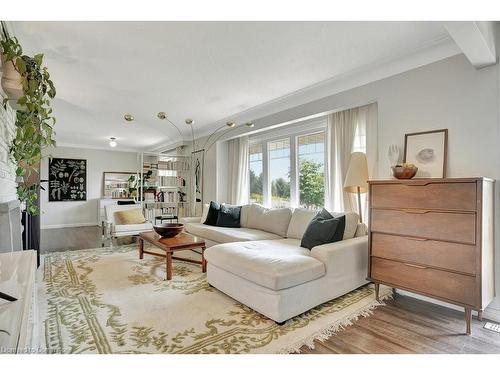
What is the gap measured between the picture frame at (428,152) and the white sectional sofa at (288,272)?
0.84 m

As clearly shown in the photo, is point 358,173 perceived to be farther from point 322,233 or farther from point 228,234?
point 228,234

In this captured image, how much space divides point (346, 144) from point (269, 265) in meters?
2.19

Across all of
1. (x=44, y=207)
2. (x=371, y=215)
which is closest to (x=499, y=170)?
(x=371, y=215)

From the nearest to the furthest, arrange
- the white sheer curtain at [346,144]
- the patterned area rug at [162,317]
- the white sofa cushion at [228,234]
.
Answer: the patterned area rug at [162,317] → the white sheer curtain at [346,144] → the white sofa cushion at [228,234]

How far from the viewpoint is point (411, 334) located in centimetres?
201

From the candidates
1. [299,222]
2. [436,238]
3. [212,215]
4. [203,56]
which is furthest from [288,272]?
[212,215]

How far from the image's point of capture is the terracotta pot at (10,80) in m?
1.73

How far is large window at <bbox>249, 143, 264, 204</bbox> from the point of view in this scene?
5.26 metres

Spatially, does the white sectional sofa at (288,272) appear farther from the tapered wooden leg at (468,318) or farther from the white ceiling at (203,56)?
the white ceiling at (203,56)

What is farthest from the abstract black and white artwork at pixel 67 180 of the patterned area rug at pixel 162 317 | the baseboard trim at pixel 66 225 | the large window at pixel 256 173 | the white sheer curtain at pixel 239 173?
the large window at pixel 256 173

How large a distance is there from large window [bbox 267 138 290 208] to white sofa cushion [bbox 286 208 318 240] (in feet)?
3.05

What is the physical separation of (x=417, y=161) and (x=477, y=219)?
842 mm

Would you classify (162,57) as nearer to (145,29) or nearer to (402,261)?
(145,29)

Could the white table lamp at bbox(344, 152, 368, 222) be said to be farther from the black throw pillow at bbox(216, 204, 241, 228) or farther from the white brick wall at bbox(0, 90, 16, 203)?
the white brick wall at bbox(0, 90, 16, 203)
